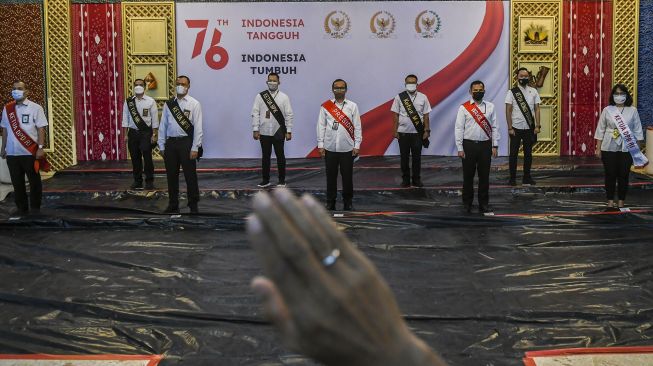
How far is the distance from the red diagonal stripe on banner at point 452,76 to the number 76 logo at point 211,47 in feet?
6.03

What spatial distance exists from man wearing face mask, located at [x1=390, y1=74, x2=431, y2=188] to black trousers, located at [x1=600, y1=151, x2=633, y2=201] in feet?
7.61

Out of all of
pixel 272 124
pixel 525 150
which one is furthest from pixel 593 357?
pixel 272 124

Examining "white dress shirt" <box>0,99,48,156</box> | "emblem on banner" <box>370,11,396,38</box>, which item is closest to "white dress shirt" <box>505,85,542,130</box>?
"emblem on banner" <box>370,11,396,38</box>

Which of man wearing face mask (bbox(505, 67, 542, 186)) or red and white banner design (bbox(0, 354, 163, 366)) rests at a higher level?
man wearing face mask (bbox(505, 67, 542, 186))

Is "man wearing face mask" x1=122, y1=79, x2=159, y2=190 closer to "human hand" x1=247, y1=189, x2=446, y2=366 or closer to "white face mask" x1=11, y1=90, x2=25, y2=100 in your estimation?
"white face mask" x1=11, y1=90, x2=25, y2=100

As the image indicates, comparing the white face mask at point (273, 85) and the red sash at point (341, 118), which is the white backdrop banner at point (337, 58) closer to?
the white face mask at point (273, 85)

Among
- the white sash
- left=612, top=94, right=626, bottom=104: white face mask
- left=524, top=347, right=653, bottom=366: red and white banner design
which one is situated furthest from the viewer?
left=612, top=94, right=626, bottom=104: white face mask

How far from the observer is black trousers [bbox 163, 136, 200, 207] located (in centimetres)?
885

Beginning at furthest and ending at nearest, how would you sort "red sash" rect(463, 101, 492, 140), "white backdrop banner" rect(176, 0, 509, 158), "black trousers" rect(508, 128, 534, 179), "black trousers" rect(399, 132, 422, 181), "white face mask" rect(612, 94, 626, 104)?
"white backdrop banner" rect(176, 0, 509, 158), "black trousers" rect(399, 132, 422, 181), "black trousers" rect(508, 128, 534, 179), "red sash" rect(463, 101, 492, 140), "white face mask" rect(612, 94, 626, 104)

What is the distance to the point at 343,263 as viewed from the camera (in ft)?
3.75

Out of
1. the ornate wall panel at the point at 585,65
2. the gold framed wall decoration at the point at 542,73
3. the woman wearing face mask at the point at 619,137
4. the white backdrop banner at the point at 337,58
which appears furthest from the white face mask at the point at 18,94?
the ornate wall panel at the point at 585,65

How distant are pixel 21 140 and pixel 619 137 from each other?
613 cm

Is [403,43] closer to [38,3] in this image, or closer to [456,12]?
[456,12]

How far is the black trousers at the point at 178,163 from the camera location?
8.85 meters
